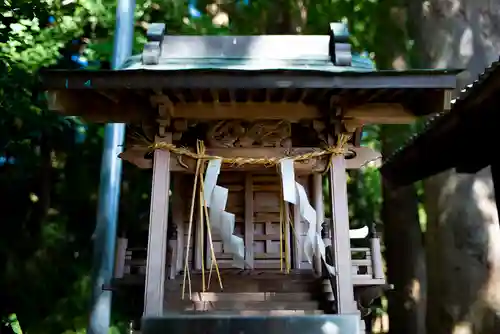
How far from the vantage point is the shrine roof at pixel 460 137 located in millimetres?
4977

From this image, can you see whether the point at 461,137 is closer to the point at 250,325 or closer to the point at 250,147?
the point at 250,147

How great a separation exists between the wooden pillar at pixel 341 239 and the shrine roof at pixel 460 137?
1481mm

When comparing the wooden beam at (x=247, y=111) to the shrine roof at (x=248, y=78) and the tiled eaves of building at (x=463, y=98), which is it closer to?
the shrine roof at (x=248, y=78)

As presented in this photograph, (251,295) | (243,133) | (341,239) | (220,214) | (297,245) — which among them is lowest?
(251,295)

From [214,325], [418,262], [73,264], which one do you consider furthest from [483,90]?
[73,264]

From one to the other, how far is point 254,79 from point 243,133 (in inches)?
37.7

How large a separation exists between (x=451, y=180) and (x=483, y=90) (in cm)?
387

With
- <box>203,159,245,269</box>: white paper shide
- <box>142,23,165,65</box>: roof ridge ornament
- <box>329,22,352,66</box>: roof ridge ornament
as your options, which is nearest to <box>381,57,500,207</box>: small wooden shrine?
<box>329,22,352,66</box>: roof ridge ornament

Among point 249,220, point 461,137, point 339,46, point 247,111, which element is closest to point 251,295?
point 249,220

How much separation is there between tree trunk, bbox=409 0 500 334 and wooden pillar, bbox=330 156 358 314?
236cm

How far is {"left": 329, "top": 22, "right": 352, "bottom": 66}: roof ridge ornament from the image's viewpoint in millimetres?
5488

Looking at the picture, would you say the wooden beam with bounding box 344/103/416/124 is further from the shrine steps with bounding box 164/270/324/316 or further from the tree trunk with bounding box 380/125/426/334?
the tree trunk with bounding box 380/125/426/334

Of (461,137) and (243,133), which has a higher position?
(461,137)

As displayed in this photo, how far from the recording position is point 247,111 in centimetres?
539
